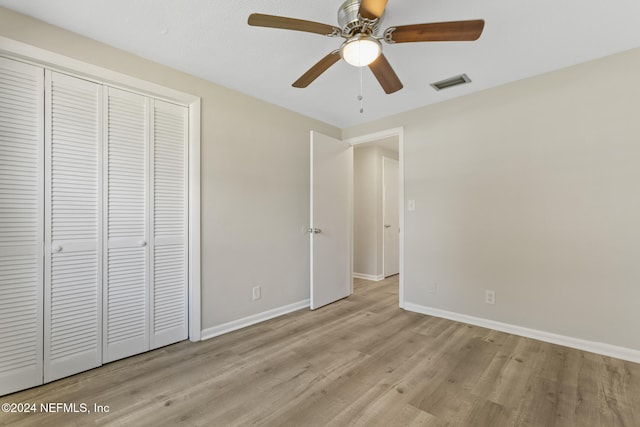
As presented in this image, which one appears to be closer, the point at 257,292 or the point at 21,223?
the point at 21,223

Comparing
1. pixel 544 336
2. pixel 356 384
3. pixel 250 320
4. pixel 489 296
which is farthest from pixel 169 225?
pixel 544 336

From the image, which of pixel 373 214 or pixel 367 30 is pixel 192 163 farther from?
pixel 373 214

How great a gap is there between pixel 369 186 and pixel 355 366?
10.8 ft

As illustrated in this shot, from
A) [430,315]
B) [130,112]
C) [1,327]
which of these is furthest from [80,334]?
[430,315]

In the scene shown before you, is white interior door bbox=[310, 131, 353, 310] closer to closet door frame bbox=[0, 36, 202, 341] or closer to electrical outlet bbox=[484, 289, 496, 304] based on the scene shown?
closet door frame bbox=[0, 36, 202, 341]

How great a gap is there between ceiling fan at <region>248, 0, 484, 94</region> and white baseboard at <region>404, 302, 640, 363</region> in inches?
97.3

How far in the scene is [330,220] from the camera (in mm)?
3455

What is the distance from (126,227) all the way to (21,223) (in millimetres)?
550

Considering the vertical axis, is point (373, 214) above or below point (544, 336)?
above

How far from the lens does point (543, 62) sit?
2256 millimetres

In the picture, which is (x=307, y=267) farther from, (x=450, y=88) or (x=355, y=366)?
(x=450, y=88)

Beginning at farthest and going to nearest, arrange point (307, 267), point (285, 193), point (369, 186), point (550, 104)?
1. point (369, 186)
2. point (307, 267)
3. point (285, 193)
4. point (550, 104)

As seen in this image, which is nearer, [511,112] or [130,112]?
[130,112]

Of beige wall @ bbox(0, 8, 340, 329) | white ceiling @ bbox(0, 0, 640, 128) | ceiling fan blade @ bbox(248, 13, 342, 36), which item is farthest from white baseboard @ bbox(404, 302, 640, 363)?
ceiling fan blade @ bbox(248, 13, 342, 36)
